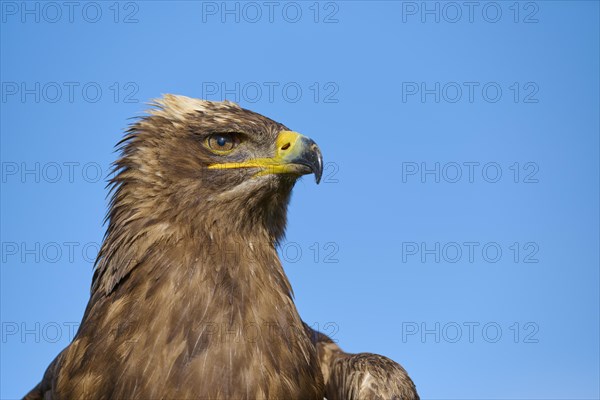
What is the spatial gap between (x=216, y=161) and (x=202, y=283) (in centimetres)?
118

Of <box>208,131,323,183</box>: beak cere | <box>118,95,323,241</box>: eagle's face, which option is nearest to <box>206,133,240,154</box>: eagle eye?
<box>118,95,323,241</box>: eagle's face

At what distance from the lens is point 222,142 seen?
640 cm

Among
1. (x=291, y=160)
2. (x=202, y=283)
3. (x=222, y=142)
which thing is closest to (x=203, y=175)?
(x=222, y=142)

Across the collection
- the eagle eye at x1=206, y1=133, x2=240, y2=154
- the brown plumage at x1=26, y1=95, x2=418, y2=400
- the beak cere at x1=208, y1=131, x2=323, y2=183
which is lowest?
the brown plumage at x1=26, y1=95, x2=418, y2=400

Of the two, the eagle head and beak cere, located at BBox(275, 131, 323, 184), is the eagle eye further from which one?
beak cere, located at BBox(275, 131, 323, 184)

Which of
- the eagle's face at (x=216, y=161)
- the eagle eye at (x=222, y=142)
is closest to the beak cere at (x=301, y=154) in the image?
the eagle's face at (x=216, y=161)

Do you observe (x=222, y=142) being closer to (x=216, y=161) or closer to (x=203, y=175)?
(x=216, y=161)

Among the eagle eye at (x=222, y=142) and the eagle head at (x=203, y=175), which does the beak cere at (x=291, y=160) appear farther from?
the eagle eye at (x=222, y=142)

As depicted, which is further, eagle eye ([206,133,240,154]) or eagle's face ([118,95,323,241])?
eagle eye ([206,133,240,154])

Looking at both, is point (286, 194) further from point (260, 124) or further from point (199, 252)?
point (199, 252)

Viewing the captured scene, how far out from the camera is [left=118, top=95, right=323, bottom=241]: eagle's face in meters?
6.14

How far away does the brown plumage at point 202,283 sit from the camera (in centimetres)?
534

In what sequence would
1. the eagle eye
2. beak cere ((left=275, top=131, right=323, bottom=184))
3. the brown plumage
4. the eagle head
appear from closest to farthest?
the brown plumage < the eagle head < beak cere ((left=275, top=131, right=323, bottom=184)) < the eagle eye

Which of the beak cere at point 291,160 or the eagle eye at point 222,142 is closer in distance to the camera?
the beak cere at point 291,160
